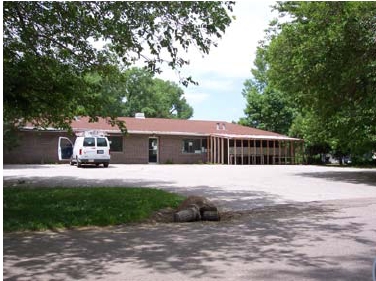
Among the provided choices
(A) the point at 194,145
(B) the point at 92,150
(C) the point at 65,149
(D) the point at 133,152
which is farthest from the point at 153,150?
(B) the point at 92,150

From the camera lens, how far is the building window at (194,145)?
130 feet

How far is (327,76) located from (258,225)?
10.3 metres

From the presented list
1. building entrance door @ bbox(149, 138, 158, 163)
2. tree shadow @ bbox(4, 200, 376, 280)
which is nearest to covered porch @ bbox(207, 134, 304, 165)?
building entrance door @ bbox(149, 138, 158, 163)

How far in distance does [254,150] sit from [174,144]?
714cm

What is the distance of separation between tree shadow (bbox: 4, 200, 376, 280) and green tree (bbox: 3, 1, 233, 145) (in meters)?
4.28

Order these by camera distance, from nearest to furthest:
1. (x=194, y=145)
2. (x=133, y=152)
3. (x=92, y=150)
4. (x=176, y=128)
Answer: (x=92, y=150) → (x=133, y=152) → (x=194, y=145) → (x=176, y=128)

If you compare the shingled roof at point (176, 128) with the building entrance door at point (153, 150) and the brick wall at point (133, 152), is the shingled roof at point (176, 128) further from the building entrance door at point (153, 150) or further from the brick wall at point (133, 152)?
the building entrance door at point (153, 150)

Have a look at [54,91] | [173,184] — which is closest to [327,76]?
[173,184]

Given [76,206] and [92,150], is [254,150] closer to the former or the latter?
[92,150]

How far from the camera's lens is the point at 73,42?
499 inches

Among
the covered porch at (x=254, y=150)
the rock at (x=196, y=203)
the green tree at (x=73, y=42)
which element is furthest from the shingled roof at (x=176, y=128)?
the rock at (x=196, y=203)

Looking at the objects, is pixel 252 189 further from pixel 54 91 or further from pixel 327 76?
pixel 54 91

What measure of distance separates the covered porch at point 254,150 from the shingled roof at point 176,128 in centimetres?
35

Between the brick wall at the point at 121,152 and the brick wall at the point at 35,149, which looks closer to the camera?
the brick wall at the point at 35,149
